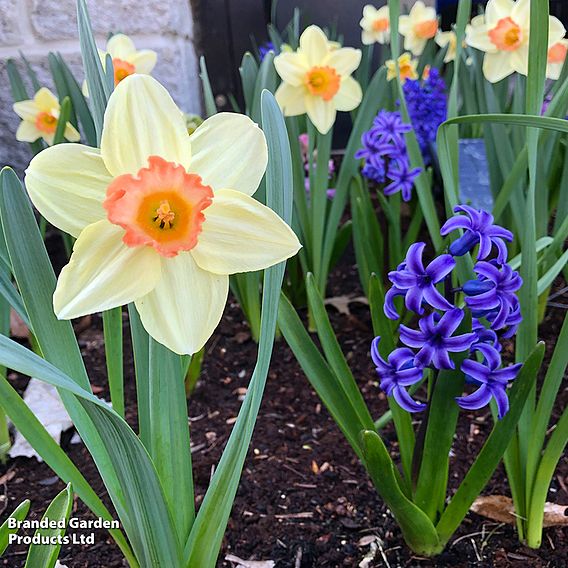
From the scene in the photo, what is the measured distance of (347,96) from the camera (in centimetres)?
152

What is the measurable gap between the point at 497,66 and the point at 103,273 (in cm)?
112

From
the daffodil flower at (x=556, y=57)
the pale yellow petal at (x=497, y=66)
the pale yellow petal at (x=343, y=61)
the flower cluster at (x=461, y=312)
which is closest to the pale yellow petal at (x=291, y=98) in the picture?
the pale yellow petal at (x=343, y=61)

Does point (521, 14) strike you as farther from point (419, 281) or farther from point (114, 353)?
point (114, 353)

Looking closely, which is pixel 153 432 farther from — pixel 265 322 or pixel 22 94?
pixel 22 94

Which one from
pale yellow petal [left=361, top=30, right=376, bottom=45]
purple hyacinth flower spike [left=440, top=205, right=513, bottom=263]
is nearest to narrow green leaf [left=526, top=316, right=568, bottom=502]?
purple hyacinth flower spike [left=440, top=205, right=513, bottom=263]

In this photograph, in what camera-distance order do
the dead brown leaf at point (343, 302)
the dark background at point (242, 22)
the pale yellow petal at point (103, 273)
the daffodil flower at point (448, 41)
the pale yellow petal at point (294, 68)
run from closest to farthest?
the pale yellow petal at point (103, 273) → the pale yellow petal at point (294, 68) → the dead brown leaf at point (343, 302) → the daffodil flower at point (448, 41) → the dark background at point (242, 22)

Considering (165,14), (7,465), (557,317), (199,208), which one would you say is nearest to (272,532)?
(7,465)

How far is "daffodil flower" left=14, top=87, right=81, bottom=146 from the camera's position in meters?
1.54

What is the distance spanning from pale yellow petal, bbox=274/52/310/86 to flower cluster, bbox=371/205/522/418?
83 cm

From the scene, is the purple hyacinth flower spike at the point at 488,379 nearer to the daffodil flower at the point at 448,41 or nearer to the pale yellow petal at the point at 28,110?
the pale yellow petal at the point at 28,110

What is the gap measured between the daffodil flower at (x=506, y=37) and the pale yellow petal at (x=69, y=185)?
3.44 ft

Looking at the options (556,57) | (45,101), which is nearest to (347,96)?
(556,57)

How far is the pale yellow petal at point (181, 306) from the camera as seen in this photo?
0.58 metres

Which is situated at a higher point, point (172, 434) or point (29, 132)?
point (29, 132)
